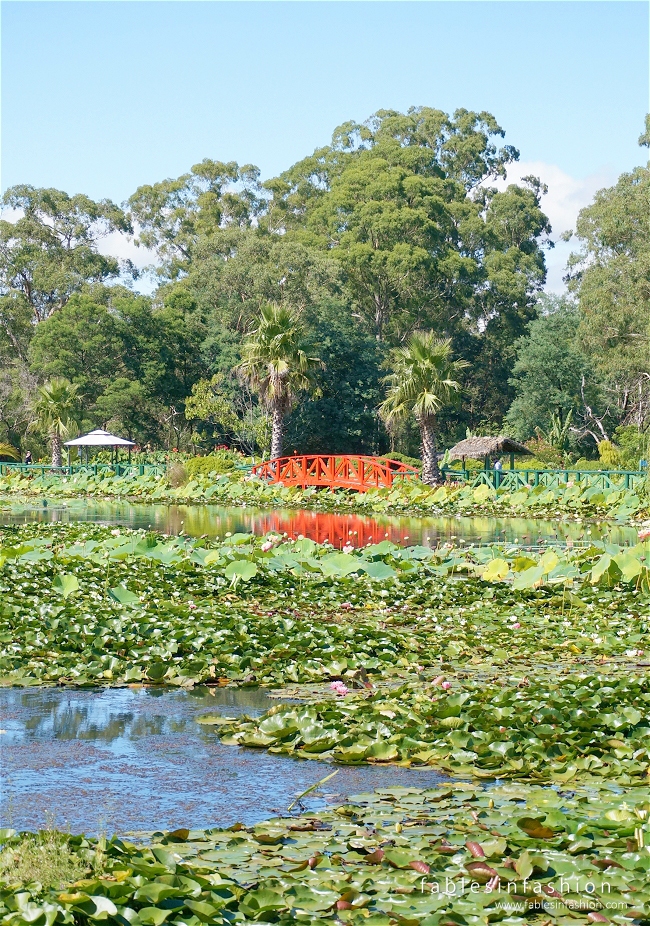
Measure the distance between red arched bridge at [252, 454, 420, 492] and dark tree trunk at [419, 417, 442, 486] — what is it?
560 mm

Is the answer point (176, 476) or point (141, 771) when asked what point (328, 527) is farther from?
point (141, 771)

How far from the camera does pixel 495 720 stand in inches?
230

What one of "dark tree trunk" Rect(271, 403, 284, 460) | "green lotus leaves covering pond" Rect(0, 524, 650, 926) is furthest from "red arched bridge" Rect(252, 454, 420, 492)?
"green lotus leaves covering pond" Rect(0, 524, 650, 926)

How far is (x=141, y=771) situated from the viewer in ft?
18.1

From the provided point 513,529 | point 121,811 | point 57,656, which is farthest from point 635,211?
point 121,811

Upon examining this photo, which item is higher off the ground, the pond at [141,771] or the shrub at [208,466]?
the shrub at [208,466]

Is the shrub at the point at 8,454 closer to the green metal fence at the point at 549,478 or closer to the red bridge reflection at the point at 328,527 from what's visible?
the green metal fence at the point at 549,478

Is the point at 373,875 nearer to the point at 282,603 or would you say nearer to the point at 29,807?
the point at 29,807

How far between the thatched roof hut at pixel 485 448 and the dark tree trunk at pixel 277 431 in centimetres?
566

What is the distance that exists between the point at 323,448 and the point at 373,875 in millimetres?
39520

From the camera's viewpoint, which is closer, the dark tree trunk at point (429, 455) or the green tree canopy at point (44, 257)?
the dark tree trunk at point (429, 455)

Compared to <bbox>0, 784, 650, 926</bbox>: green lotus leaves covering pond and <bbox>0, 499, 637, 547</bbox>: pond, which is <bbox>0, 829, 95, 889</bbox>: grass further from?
<bbox>0, 499, 637, 547</bbox>: pond

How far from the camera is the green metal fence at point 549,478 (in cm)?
2766

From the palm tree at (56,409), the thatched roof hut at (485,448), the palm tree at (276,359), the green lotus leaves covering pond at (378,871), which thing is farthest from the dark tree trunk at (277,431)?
the green lotus leaves covering pond at (378,871)
